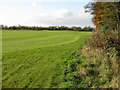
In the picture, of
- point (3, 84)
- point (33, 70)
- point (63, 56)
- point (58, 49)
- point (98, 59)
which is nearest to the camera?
point (3, 84)

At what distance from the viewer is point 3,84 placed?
16.9 m

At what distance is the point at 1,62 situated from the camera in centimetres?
2127

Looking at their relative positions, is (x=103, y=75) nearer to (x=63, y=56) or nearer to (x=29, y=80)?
(x=29, y=80)

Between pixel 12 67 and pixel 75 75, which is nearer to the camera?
pixel 75 75

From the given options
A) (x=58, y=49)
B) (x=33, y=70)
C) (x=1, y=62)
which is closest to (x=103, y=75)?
(x=33, y=70)

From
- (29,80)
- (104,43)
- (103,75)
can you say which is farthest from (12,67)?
(104,43)

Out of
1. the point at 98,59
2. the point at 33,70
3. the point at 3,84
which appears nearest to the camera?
the point at 3,84

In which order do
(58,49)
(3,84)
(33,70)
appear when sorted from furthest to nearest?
(58,49) < (33,70) < (3,84)

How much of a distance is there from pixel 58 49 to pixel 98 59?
6724mm

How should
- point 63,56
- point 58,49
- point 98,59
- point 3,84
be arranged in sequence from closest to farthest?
point 3,84 → point 98,59 → point 63,56 → point 58,49

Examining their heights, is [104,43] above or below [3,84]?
above

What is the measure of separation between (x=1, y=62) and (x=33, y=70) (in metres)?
2.98

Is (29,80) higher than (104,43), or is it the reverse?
(104,43)

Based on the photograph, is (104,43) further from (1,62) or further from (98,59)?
(1,62)
